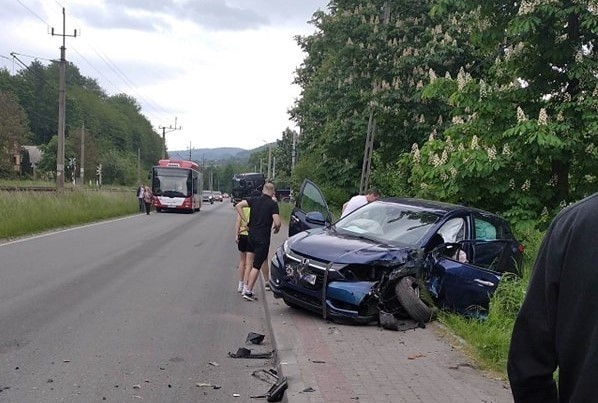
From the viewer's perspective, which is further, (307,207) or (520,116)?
(307,207)

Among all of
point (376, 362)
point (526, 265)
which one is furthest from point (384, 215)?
point (376, 362)

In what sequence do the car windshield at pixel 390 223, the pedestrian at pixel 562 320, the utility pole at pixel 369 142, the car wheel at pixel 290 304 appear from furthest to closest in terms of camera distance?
the utility pole at pixel 369 142
the car windshield at pixel 390 223
the car wheel at pixel 290 304
the pedestrian at pixel 562 320

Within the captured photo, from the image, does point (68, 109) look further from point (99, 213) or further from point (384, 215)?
point (384, 215)

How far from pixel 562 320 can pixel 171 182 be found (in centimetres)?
3645

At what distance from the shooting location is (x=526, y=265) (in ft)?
30.6

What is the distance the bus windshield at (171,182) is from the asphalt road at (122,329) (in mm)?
23353

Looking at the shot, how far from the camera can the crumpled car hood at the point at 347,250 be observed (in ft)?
23.3

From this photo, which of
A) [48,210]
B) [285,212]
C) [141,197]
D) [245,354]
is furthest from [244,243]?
[141,197]

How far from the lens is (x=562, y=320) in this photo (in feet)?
6.07

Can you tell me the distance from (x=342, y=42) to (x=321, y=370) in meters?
15.8

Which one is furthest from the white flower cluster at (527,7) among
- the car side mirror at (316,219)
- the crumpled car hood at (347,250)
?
the crumpled car hood at (347,250)

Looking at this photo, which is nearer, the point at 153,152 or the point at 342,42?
the point at 342,42

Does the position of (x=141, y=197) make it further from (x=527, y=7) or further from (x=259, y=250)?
(x=527, y=7)

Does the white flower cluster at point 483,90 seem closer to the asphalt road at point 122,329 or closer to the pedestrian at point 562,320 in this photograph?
the asphalt road at point 122,329
